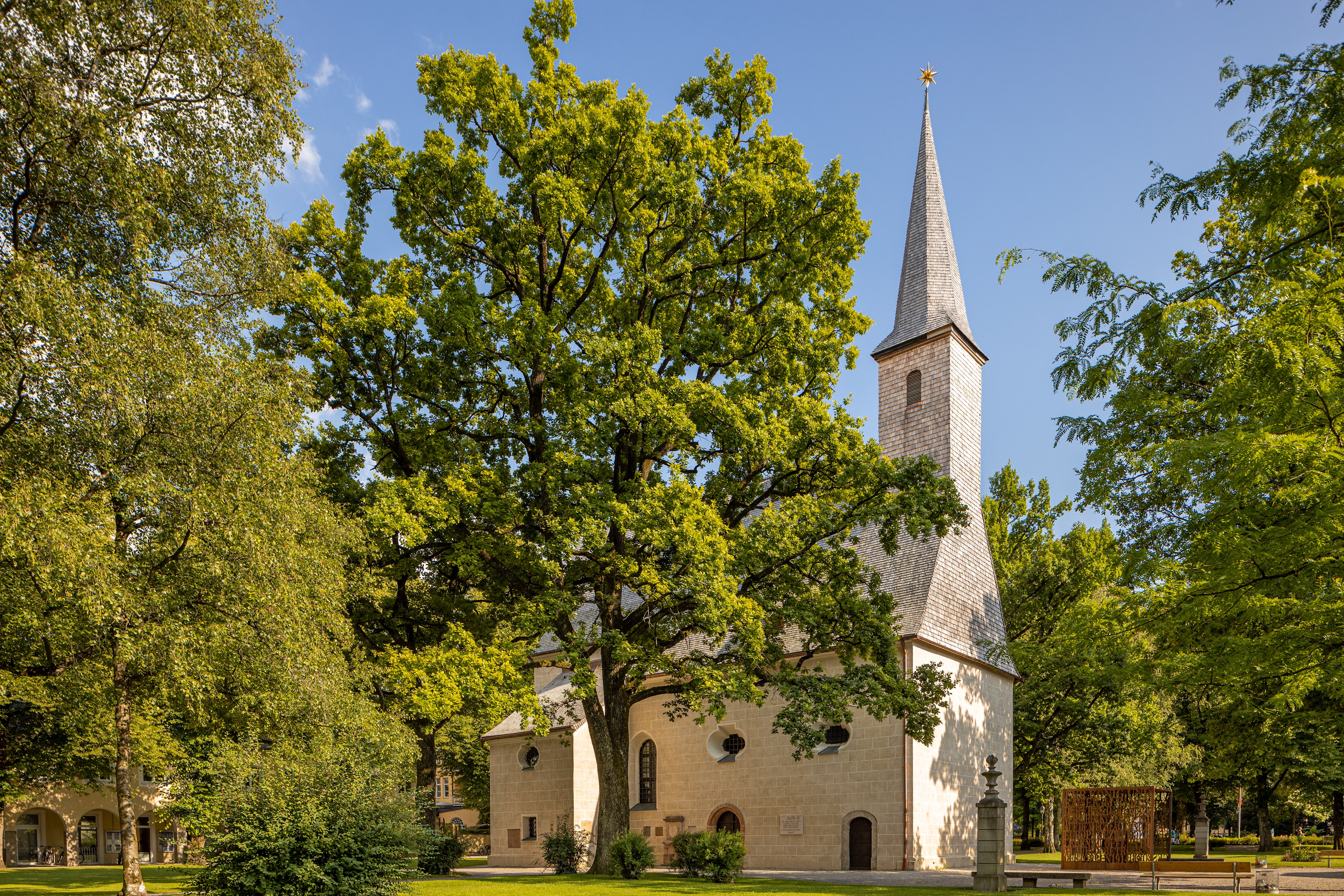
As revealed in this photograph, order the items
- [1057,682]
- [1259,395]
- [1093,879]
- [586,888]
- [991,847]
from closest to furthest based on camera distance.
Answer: [1259,395]
[991,847]
[586,888]
[1093,879]
[1057,682]

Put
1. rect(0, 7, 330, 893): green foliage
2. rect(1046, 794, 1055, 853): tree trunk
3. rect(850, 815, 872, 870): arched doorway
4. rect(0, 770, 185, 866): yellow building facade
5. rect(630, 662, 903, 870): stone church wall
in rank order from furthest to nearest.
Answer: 1. rect(0, 770, 185, 866): yellow building facade
2. rect(1046, 794, 1055, 853): tree trunk
3. rect(630, 662, 903, 870): stone church wall
4. rect(850, 815, 872, 870): arched doorway
5. rect(0, 7, 330, 893): green foliage

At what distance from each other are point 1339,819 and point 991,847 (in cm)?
3079

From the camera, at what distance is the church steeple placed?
29125mm

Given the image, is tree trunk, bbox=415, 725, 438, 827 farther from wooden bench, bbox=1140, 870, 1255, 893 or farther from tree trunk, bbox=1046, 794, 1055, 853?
tree trunk, bbox=1046, 794, 1055, 853

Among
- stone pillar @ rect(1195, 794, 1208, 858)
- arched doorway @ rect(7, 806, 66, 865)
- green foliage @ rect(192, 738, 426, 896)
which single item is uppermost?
green foliage @ rect(192, 738, 426, 896)

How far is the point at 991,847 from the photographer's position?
650 inches

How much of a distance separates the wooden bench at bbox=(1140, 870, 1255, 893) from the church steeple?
15.9m

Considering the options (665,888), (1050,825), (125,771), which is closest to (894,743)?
(665,888)

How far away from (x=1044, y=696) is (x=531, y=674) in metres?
19.5

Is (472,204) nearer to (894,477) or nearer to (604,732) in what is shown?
(894,477)

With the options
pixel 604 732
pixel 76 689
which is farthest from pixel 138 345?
pixel 604 732

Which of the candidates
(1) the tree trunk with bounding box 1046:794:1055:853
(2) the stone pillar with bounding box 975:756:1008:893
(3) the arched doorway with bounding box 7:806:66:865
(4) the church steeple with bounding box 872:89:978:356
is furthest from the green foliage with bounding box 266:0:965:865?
(3) the arched doorway with bounding box 7:806:66:865

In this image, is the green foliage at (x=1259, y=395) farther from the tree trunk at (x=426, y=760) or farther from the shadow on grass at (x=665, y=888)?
the tree trunk at (x=426, y=760)

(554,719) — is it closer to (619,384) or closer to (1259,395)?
(619,384)
